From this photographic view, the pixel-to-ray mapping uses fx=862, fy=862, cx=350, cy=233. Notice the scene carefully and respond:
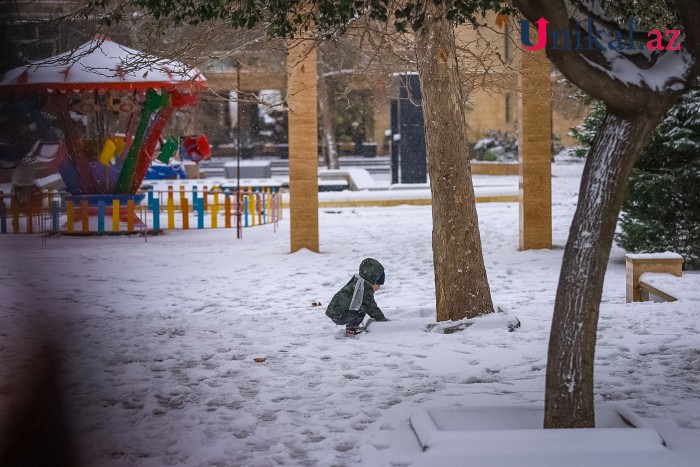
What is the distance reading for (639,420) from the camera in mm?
5527

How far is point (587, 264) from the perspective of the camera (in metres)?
5.12

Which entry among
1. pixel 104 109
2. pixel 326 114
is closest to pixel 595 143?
pixel 104 109

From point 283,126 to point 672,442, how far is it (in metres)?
41.7

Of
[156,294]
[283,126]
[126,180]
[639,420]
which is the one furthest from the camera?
[283,126]

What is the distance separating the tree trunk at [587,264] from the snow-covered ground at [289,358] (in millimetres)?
405

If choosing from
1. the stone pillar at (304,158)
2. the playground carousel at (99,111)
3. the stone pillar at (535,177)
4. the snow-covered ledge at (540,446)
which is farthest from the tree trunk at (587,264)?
the playground carousel at (99,111)

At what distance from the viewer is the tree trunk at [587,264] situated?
5.05 meters

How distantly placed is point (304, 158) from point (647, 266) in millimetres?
6730

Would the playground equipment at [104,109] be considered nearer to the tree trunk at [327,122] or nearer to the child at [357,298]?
the child at [357,298]

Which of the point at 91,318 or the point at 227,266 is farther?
the point at 227,266

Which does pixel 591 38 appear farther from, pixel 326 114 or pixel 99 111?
pixel 326 114

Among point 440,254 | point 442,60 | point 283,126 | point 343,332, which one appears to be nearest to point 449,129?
point 442,60

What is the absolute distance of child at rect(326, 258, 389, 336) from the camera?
29.0ft

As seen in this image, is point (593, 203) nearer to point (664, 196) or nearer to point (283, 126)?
point (664, 196)
